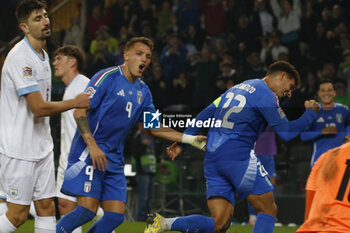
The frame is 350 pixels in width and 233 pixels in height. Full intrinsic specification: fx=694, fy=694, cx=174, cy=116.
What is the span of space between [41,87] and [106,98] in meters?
0.69

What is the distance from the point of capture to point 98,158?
18.2 ft

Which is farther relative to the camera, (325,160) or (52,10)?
(52,10)

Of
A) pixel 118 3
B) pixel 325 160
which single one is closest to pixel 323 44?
pixel 118 3

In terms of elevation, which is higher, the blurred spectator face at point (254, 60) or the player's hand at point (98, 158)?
the blurred spectator face at point (254, 60)

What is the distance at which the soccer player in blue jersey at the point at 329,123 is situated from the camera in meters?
9.66

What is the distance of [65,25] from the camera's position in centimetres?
1567

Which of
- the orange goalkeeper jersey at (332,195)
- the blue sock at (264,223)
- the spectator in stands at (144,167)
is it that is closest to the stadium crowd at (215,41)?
the spectator in stands at (144,167)

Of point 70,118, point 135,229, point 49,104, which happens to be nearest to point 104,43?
point 135,229

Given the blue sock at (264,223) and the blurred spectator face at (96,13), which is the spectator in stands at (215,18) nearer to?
the blurred spectator face at (96,13)

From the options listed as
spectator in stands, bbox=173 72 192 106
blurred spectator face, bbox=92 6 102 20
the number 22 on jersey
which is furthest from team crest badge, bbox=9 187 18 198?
blurred spectator face, bbox=92 6 102 20

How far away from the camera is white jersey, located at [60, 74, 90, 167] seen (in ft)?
23.7

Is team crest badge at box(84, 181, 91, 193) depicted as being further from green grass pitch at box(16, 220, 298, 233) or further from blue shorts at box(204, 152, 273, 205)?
green grass pitch at box(16, 220, 298, 233)

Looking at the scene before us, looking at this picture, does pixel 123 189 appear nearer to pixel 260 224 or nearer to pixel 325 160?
pixel 260 224

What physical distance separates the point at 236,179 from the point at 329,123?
4.27 meters
